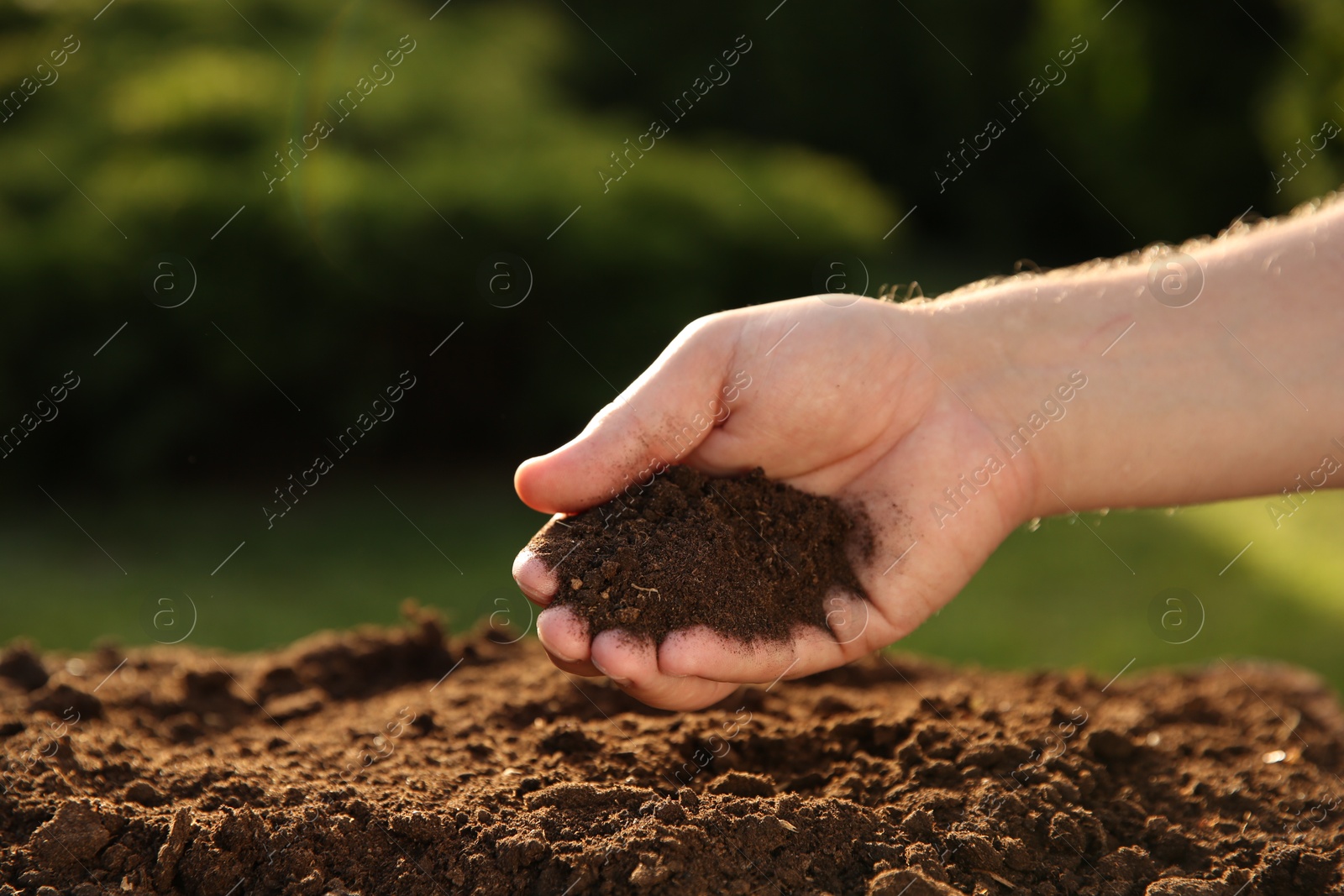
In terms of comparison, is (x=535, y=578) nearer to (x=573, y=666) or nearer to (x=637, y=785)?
(x=573, y=666)

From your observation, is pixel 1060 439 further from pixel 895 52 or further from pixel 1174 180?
pixel 895 52

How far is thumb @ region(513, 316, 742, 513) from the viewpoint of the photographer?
2055mm

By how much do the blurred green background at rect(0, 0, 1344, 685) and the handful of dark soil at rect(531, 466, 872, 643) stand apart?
3.09 m

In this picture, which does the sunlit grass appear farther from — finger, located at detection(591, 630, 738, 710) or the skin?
finger, located at detection(591, 630, 738, 710)

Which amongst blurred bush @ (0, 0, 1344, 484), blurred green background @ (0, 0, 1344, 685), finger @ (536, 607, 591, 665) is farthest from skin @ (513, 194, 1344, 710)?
blurred bush @ (0, 0, 1344, 484)

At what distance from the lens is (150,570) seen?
5809 mm

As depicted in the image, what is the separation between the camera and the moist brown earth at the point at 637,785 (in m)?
1.71

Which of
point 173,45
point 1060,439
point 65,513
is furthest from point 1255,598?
point 173,45

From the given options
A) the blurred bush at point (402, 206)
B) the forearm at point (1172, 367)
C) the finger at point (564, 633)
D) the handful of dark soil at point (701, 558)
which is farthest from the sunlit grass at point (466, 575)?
the finger at point (564, 633)

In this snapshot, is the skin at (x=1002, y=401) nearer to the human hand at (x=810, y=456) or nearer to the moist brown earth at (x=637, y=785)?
the human hand at (x=810, y=456)

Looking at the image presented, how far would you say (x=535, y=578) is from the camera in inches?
76.4

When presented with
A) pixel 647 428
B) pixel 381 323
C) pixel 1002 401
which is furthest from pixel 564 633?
pixel 381 323

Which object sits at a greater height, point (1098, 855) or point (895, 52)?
point (895, 52)

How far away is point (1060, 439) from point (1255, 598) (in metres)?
4.13
